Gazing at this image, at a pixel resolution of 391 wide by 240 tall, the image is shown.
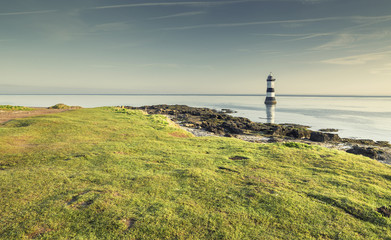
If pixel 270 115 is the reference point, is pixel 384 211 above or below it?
above

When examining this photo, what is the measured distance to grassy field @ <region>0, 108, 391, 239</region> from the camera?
5.33 meters

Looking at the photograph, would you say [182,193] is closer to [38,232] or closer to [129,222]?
[129,222]

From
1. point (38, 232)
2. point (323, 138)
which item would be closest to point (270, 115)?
point (323, 138)

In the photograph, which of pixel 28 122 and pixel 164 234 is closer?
pixel 164 234

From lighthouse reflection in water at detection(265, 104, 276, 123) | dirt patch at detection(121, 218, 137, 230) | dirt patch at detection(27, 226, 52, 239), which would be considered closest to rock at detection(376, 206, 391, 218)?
dirt patch at detection(121, 218, 137, 230)

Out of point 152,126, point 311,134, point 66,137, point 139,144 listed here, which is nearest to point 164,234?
point 139,144

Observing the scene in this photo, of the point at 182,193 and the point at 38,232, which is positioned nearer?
the point at 38,232

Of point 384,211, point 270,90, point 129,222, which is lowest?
point 384,211

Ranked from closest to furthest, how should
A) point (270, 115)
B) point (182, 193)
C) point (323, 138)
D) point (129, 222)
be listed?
point (129, 222), point (182, 193), point (323, 138), point (270, 115)

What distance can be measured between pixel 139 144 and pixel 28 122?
11.7m

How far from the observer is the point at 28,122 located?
17.8 meters

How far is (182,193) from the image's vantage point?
720cm

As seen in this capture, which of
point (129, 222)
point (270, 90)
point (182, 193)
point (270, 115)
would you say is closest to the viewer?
point (129, 222)

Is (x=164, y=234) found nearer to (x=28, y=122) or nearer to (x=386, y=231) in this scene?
(x=386, y=231)
